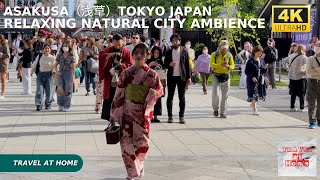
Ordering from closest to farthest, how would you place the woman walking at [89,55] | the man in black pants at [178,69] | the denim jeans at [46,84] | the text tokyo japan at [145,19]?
the man in black pants at [178,69], the denim jeans at [46,84], the woman walking at [89,55], the text tokyo japan at [145,19]

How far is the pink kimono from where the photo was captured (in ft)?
24.5

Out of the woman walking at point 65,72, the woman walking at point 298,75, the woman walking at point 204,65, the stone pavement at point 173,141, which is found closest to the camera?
the stone pavement at point 173,141

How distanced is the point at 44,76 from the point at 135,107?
8072 mm

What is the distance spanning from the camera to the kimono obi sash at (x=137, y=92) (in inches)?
296

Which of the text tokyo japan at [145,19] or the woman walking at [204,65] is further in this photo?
the text tokyo japan at [145,19]

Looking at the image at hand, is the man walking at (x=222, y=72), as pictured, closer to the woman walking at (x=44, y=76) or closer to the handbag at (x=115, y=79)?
the handbag at (x=115, y=79)

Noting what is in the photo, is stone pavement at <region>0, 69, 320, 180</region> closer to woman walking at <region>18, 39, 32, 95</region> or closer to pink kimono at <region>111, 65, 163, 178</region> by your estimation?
pink kimono at <region>111, 65, 163, 178</region>

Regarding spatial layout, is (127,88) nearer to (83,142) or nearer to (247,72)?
(83,142)

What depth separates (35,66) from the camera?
15.2m

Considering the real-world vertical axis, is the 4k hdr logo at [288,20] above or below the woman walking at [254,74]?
above

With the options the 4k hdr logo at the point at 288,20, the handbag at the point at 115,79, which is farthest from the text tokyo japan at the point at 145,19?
the handbag at the point at 115,79

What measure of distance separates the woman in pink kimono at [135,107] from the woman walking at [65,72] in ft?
24.4

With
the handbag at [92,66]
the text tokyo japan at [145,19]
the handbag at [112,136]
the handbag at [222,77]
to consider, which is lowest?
the handbag at [112,136]

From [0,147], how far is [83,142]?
1405 mm
